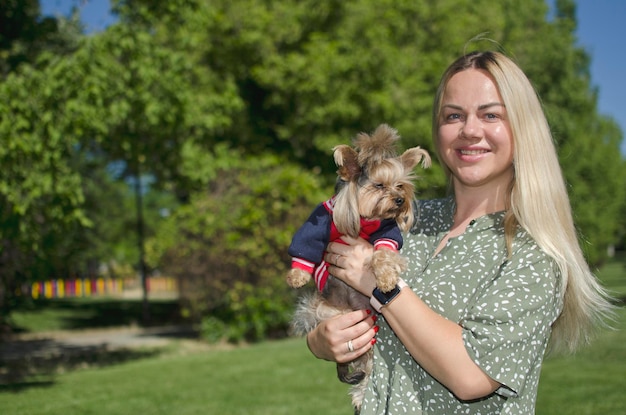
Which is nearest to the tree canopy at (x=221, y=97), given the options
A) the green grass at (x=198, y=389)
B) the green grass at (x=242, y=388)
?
the green grass at (x=198, y=389)

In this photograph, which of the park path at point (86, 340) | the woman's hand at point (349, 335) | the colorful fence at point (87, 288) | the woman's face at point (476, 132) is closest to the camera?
the woman's face at point (476, 132)

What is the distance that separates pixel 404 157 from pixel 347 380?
4.71 feet

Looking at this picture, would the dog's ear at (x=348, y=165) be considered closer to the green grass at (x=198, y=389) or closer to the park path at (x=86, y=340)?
the green grass at (x=198, y=389)

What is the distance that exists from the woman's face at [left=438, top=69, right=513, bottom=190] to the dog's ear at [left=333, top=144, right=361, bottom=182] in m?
0.60

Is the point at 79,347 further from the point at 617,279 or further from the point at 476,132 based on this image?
the point at 617,279

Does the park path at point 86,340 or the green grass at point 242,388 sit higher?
the green grass at point 242,388

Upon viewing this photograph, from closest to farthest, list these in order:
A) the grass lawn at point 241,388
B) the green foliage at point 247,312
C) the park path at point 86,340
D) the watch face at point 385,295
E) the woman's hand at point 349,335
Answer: the watch face at point 385,295
the woman's hand at point 349,335
the grass lawn at point 241,388
the green foliage at point 247,312
the park path at point 86,340

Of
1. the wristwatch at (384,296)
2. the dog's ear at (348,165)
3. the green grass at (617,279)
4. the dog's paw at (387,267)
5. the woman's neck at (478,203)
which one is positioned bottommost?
the green grass at (617,279)

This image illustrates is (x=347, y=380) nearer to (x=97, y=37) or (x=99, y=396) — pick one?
(x=99, y=396)

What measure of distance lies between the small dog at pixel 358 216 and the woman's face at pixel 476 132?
18.4 inches

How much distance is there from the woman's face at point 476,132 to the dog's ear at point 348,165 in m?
0.60

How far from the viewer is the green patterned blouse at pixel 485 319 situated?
280 cm

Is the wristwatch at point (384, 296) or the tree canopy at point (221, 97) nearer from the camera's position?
the wristwatch at point (384, 296)

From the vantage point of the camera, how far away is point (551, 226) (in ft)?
10.0
